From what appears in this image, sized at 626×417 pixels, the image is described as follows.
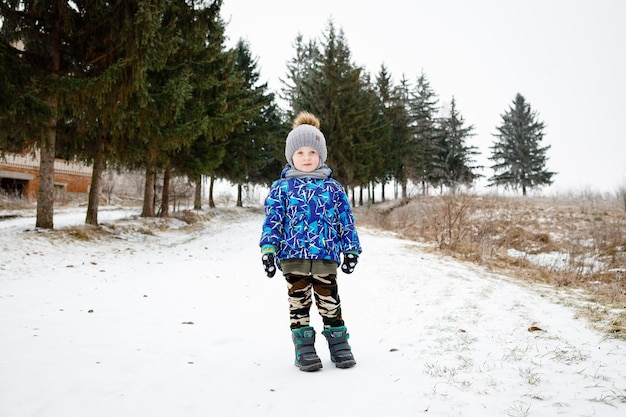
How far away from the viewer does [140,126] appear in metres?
9.34

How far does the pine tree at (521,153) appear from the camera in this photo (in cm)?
3512

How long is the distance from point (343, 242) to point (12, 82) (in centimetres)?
915

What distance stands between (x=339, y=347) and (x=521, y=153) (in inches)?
1505

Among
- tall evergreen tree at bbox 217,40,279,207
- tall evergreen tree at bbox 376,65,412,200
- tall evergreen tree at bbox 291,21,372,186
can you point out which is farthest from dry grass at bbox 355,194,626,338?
tall evergreen tree at bbox 376,65,412,200

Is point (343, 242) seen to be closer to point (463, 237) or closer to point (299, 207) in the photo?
point (299, 207)

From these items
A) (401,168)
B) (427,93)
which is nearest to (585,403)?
(401,168)

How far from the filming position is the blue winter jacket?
2807 mm

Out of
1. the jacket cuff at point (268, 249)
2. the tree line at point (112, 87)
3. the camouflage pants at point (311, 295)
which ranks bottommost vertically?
the camouflage pants at point (311, 295)

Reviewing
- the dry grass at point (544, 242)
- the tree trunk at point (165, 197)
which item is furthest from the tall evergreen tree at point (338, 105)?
the tree trunk at point (165, 197)

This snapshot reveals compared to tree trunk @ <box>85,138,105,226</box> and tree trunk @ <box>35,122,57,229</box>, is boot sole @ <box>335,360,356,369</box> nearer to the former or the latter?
tree trunk @ <box>35,122,57,229</box>

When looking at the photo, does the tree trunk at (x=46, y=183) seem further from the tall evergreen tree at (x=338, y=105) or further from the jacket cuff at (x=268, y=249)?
the tall evergreen tree at (x=338, y=105)

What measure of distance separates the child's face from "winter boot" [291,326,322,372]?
1.28 metres

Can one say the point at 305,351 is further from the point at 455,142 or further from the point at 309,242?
the point at 455,142

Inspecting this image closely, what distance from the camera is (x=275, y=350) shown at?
10.5 ft
